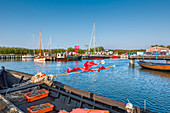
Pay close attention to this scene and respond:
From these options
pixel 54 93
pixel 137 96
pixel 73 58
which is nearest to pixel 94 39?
pixel 73 58

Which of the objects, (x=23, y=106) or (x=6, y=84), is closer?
(x=23, y=106)

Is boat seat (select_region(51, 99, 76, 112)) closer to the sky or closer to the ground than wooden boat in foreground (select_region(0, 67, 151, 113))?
closer to the ground

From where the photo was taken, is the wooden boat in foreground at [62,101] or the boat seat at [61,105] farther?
the boat seat at [61,105]

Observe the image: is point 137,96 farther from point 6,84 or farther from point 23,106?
point 6,84

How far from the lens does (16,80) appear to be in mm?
12922

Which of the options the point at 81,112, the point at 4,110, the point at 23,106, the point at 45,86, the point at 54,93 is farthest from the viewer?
the point at 45,86

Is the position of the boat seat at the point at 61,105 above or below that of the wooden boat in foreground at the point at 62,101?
below

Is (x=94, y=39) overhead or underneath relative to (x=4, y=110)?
overhead

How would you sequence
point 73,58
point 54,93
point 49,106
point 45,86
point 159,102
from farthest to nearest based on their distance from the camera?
point 73,58
point 159,102
point 45,86
point 54,93
point 49,106

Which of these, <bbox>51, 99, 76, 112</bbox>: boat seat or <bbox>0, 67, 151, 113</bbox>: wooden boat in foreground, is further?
<bbox>51, 99, 76, 112</bbox>: boat seat

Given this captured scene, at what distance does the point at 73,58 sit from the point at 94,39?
25657 millimetres

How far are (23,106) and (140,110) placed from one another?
5.61 metres

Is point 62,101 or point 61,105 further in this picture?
point 62,101

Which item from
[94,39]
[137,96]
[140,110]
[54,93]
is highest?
[94,39]
